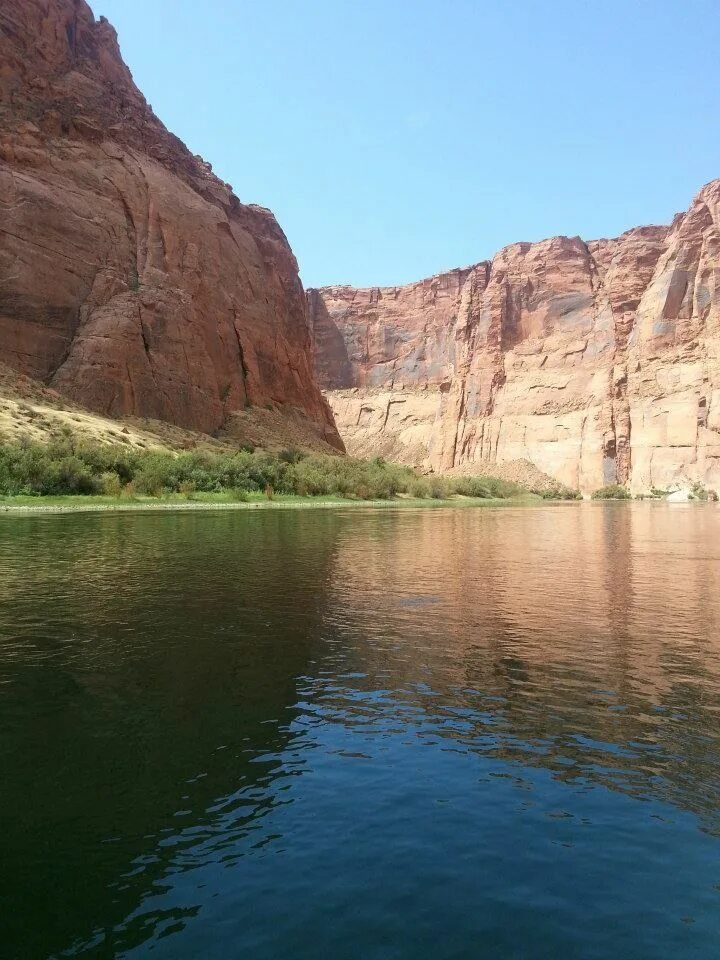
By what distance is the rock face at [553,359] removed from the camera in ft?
340

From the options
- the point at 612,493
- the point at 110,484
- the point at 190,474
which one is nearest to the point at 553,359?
the point at 612,493

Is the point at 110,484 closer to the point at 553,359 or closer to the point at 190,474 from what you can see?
the point at 190,474

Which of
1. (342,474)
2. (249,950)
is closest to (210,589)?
(249,950)

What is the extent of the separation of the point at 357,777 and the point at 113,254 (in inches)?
2737

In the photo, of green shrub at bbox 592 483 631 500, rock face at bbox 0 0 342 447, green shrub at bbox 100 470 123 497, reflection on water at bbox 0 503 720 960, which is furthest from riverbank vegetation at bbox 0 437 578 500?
reflection on water at bbox 0 503 720 960

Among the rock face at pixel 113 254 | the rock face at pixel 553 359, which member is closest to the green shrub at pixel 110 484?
the rock face at pixel 113 254

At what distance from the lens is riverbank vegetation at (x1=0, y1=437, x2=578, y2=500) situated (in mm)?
43594

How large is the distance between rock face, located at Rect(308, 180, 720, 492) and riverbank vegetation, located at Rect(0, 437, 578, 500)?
38.9 metres

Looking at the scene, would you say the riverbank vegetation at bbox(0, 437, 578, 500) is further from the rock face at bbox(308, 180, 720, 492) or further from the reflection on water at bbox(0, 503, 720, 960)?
the rock face at bbox(308, 180, 720, 492)

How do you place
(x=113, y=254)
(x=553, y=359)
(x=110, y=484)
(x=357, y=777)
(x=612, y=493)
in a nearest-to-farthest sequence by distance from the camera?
(x=357, y=777) → (x=110, y=484) → (x=113, y=254) → (x=612, y=493) → (x=553, y=359)

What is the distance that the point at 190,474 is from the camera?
52.8 metres

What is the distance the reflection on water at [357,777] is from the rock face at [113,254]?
52019 millimetres

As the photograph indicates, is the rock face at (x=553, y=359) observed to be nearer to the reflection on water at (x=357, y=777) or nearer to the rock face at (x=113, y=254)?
the rock face at (x=113, y=254)

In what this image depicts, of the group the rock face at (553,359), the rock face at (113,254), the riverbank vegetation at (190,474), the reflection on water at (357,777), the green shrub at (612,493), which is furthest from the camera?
the rock face at (553,359)
